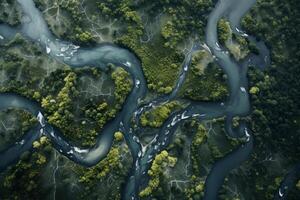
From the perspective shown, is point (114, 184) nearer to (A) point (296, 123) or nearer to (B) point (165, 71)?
(B) point (165, 71)

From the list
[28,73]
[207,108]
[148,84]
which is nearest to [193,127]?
[207,108]

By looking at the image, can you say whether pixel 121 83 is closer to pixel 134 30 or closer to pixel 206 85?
pixel 134 30

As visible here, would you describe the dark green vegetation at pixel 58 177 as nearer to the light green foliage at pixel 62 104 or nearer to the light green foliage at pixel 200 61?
the light green foliage at pixel 62 104

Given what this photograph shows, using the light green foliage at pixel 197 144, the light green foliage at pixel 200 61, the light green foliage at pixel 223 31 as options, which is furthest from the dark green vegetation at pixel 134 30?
the light green foliage at pixel 197 144

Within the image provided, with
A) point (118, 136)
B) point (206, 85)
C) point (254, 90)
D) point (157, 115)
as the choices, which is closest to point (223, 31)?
point (206, 85)

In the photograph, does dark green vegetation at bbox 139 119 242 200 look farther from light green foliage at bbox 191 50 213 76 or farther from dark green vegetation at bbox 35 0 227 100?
light green foliage at bbox 191 50 213 76
